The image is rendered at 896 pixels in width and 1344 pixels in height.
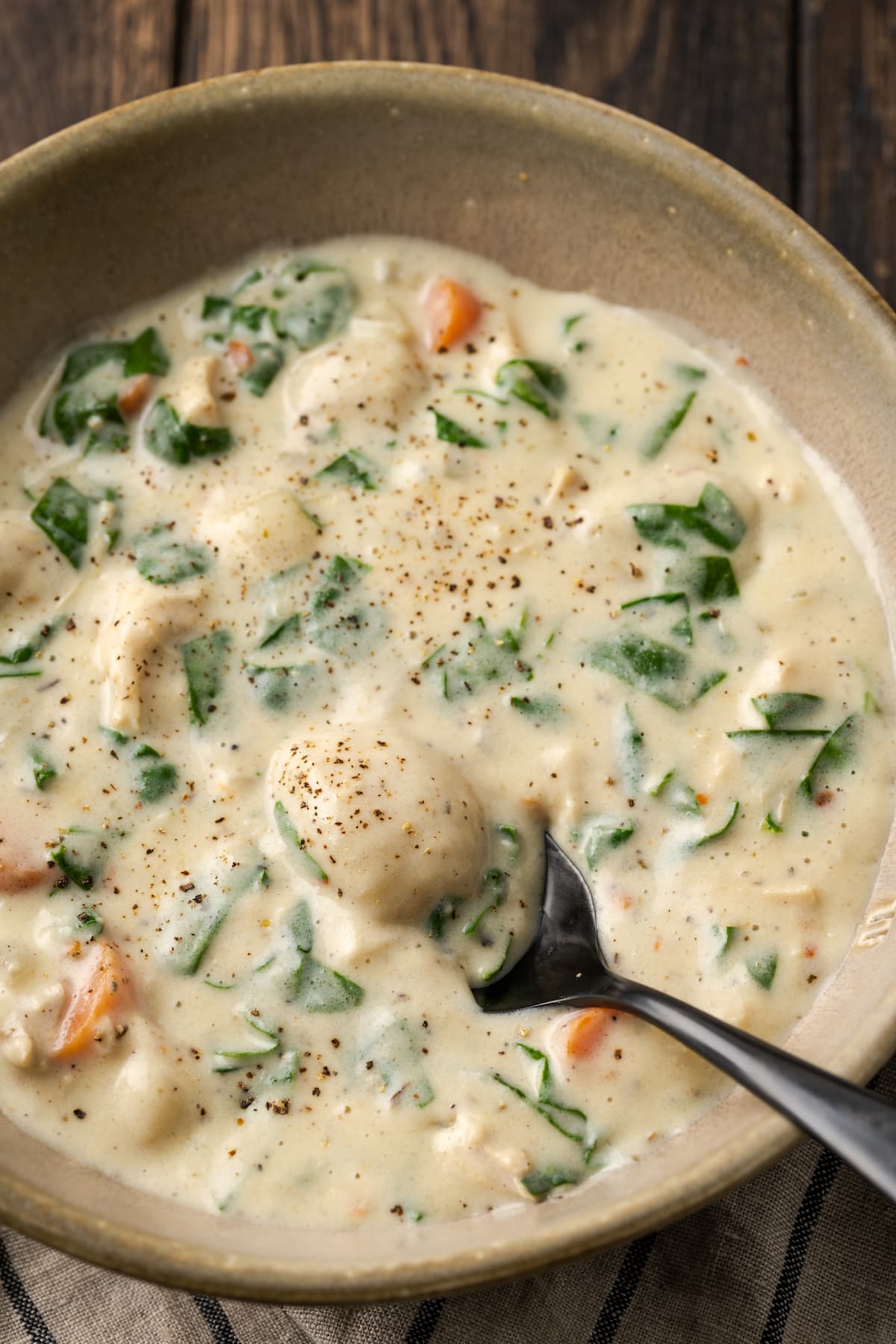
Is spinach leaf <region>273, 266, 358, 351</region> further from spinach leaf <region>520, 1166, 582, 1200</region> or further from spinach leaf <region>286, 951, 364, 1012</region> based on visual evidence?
spinach leaf <region>520, 1166, 582, 1200</region>

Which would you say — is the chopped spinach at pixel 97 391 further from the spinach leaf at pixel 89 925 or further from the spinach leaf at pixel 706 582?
the spinach leaf at pixel 706 582

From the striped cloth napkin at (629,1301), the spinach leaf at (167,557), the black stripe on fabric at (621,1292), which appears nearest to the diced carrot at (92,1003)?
the striped cloth napkin at (629,1301)

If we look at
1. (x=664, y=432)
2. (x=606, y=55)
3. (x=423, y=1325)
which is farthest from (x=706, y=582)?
(x=606, y=55)

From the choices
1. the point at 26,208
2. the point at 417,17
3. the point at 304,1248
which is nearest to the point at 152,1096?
the point at 304,1248

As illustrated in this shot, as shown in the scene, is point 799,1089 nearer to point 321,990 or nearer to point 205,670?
point 321,990

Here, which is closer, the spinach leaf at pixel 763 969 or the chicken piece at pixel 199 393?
the spinach leaf at pixel 763 969

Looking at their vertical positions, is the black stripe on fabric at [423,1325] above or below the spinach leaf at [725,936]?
below

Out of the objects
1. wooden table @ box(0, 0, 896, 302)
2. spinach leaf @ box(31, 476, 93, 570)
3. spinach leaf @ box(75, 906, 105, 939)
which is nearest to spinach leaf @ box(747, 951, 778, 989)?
spinach leaf @ box(75, 906, 105, 939)
